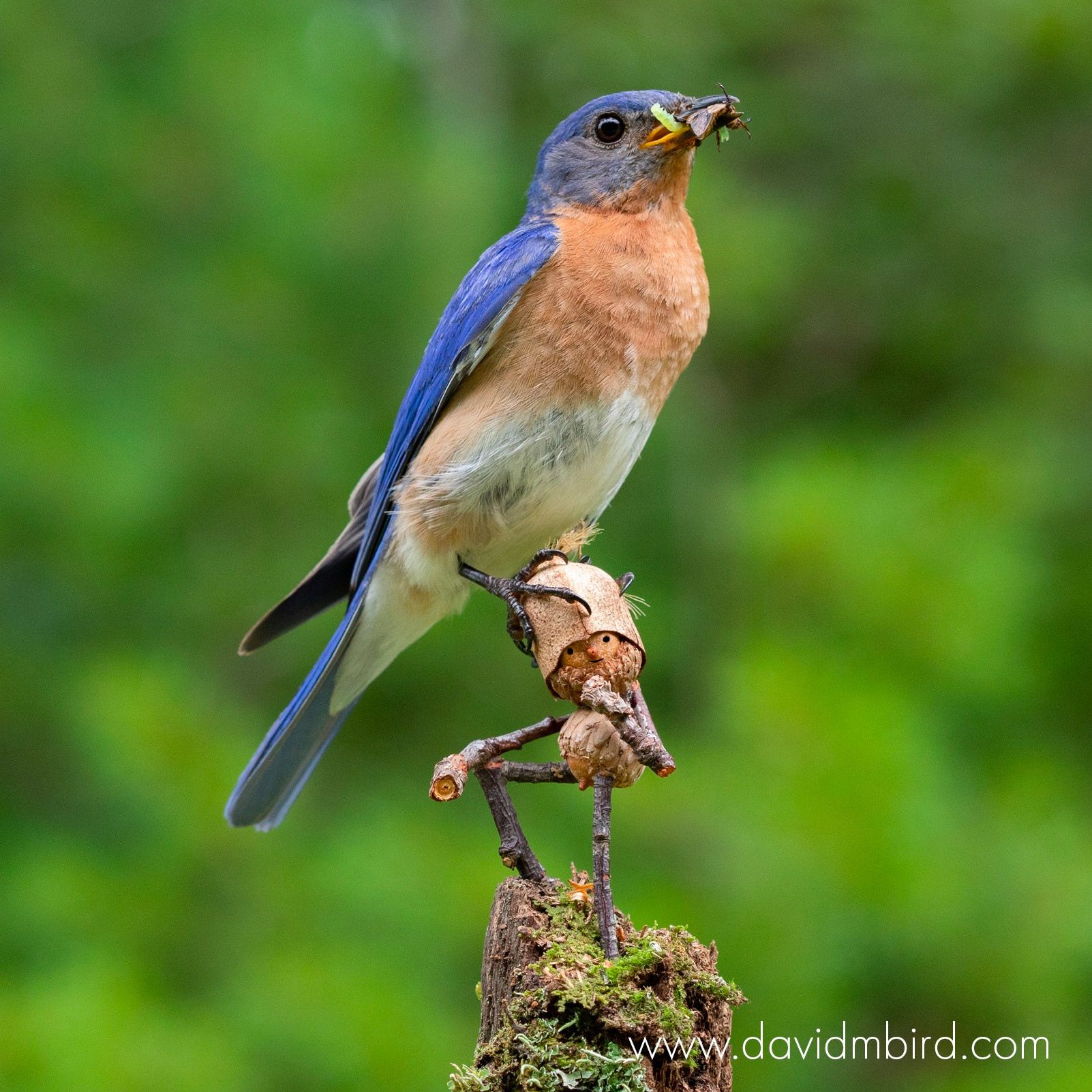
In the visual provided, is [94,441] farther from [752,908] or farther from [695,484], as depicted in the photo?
[752,908]

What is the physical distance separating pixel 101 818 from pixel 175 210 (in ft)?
7.81

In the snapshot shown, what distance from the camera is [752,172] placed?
6469 millimetres

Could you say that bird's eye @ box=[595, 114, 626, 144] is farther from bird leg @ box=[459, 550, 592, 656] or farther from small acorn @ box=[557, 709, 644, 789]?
small acorn @ box=[557, 709, 644, 789]

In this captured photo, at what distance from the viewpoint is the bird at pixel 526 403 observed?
3.22 metres

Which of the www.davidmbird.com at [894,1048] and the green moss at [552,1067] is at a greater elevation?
the www.davidmbird.com at [894,1048]

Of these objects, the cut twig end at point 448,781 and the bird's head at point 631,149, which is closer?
the cut twig end at point 448,781

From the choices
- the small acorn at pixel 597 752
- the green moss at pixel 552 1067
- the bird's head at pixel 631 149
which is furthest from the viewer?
the bird's head at pixel 631 149

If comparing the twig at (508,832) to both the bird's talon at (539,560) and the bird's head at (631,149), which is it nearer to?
the bird's talon at (539,560)

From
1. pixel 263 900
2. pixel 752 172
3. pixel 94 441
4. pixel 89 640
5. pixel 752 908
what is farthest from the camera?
pixel 752 172

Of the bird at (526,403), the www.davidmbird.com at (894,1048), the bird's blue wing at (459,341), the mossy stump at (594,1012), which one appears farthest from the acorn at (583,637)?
the www.davidmbird.com at (894,1048)

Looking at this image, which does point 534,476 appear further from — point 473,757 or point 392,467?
point 473,757

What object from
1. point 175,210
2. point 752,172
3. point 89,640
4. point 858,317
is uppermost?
point 752,172

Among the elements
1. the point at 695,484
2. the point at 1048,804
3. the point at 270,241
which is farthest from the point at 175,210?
the point at 1048,804

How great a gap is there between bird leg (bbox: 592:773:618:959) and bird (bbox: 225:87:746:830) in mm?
895
